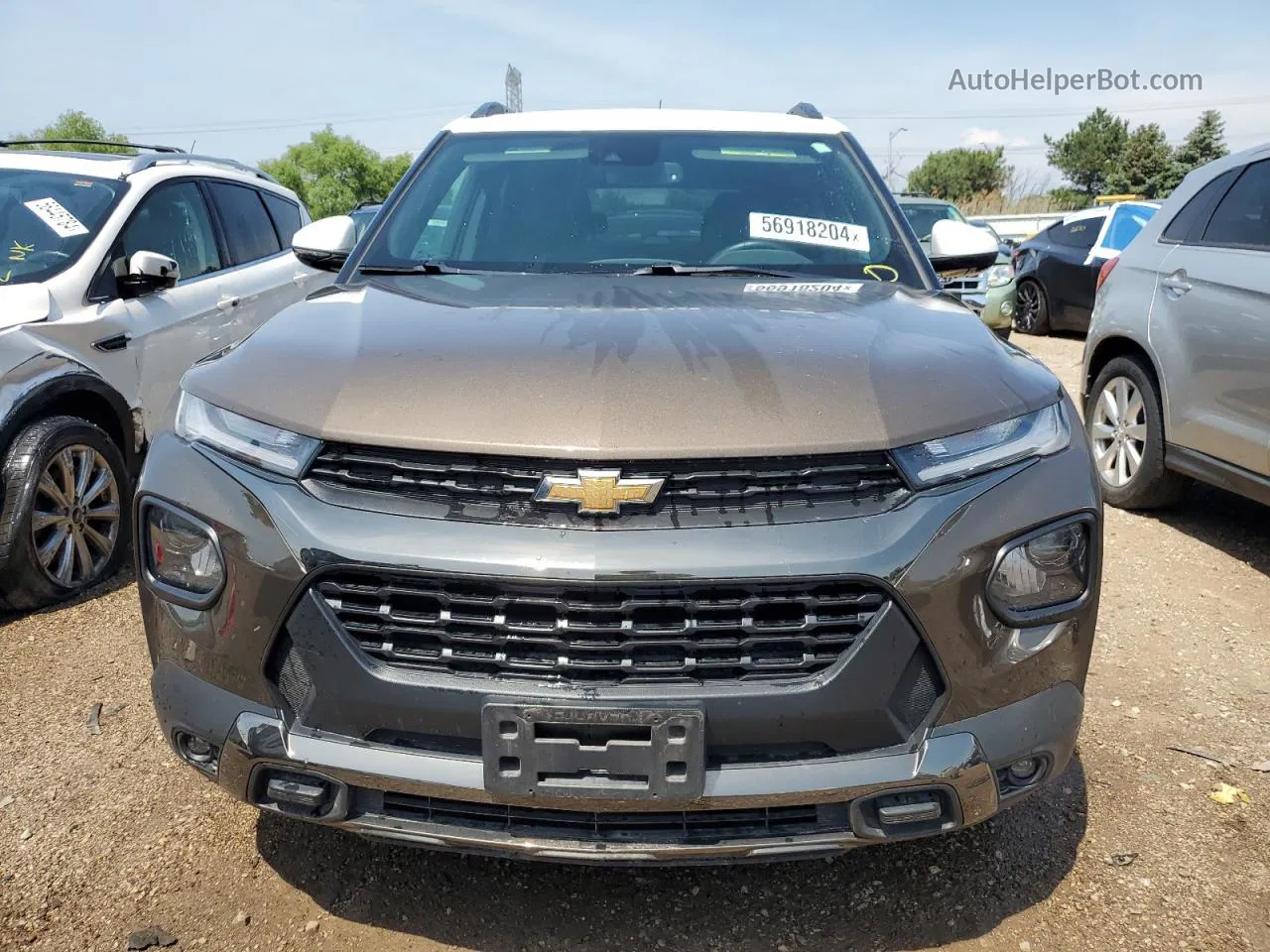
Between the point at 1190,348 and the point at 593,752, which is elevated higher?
the point at 1190,348

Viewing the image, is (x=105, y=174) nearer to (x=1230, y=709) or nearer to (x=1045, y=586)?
(x=1045, y=586)

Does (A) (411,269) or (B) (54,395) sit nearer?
(A) (411,269)

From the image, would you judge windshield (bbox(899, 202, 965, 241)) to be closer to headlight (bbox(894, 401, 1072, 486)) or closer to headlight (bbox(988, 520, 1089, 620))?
headlight (bbox(894, 401, 1072, 486))

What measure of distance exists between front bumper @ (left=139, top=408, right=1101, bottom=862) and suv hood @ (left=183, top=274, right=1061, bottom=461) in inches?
5.9

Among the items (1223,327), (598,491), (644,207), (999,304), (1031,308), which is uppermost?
(644,207)

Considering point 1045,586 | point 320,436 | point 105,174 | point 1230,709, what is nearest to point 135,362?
point 105,174

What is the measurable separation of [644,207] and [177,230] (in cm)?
295

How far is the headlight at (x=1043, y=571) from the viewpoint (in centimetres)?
183

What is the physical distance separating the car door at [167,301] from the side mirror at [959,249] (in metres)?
3.10

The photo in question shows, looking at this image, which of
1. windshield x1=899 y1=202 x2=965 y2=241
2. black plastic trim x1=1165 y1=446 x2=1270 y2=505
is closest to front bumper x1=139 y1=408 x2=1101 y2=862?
black plastic trim x1=1165 y1=446 x2=1270 y2=505

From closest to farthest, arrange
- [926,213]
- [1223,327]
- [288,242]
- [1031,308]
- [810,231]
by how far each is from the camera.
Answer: [810,231] < [1223,327] < [288,242] < [926,213] < [1031,308]

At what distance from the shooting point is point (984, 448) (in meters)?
1.91

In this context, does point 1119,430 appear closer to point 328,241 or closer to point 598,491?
point 328,241

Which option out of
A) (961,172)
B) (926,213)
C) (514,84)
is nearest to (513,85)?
(514,84)
